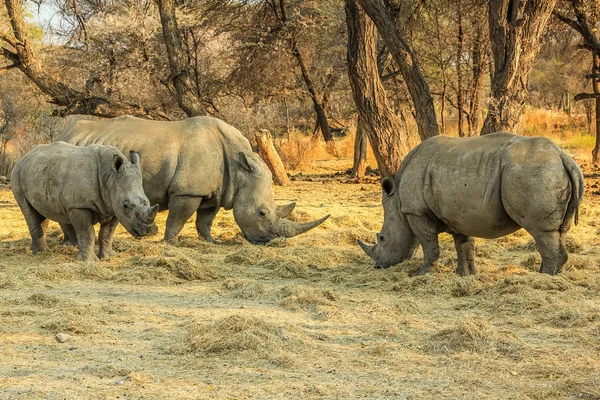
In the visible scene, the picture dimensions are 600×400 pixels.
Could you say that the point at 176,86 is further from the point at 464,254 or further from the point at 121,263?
the point at 464,254

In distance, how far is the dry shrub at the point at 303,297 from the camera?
23.9 feet

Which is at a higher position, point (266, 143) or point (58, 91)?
point (58, 91)

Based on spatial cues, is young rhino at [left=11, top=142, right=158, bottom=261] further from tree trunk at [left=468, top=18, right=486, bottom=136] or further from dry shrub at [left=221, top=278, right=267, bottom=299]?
tree trunk at [left=468, top=18, right=486, bottom=136]

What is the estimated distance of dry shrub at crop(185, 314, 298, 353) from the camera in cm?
573

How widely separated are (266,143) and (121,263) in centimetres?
800

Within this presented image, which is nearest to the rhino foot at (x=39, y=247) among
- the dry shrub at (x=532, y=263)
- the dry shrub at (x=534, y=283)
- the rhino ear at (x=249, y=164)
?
the rhino ear at (x=249, y=164)

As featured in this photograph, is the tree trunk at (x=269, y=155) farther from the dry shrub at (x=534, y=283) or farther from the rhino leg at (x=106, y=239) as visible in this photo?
the dry shrub at (x=534, y=283)

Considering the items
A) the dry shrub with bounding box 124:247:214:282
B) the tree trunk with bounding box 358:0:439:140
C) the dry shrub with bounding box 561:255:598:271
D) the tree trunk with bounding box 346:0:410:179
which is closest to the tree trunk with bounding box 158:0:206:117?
the tree trunk with bounding box 346:0:410:179

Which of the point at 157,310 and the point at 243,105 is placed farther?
the point at 243,105

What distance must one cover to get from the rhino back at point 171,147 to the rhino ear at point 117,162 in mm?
1658

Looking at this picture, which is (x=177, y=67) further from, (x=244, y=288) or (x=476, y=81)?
(x=244, y=288)

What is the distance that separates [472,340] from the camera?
5.86 m

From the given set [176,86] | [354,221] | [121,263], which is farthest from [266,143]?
[121,263]

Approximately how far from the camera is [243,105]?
2247cm
